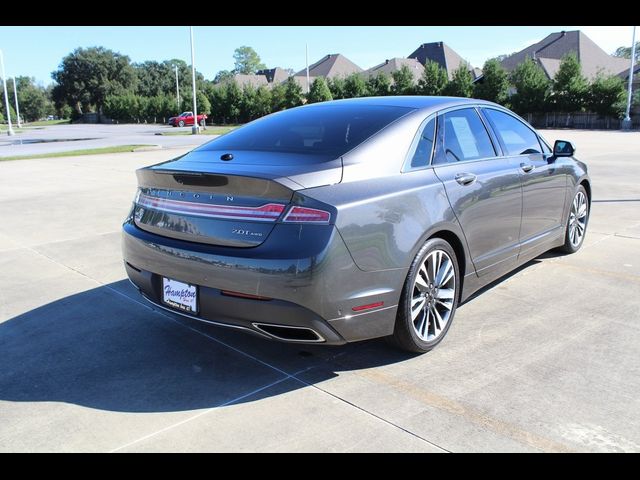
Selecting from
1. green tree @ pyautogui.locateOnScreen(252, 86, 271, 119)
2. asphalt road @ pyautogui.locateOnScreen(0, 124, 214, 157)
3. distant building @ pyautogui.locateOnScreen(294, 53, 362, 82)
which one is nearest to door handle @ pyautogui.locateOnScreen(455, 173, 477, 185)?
asphalt road @ pyautogui.locateOnScreen(0, 124, 214, 157)

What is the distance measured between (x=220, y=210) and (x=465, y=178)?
1.78 meters

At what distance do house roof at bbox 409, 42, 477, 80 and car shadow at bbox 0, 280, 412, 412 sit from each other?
69.3 meters

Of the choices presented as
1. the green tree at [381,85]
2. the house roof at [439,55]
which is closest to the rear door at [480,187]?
the green tree at [381,85]

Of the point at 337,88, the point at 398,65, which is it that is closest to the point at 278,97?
the point at 337,88

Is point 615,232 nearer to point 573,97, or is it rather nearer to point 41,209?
point 41,209

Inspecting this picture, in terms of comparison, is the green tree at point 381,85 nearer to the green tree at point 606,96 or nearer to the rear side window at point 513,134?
the green tree at point 606,96

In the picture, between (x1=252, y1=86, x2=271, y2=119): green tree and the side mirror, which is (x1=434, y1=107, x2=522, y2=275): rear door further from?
(x1=252, y1=86, x2=271, y2=119): green tree

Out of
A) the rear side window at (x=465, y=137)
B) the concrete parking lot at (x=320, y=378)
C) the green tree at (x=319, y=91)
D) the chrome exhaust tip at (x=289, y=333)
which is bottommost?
the concrete parking lot at (x=320, y=378)

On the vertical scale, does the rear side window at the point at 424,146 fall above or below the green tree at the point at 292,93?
below

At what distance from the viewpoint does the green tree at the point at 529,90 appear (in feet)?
149

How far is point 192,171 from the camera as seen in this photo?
11.4ft

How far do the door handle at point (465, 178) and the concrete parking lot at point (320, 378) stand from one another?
3.52ft

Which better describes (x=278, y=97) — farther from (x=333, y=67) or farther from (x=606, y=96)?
(x=606, y=96)

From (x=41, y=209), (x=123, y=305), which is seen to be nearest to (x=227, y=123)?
(x=41, y=209)
